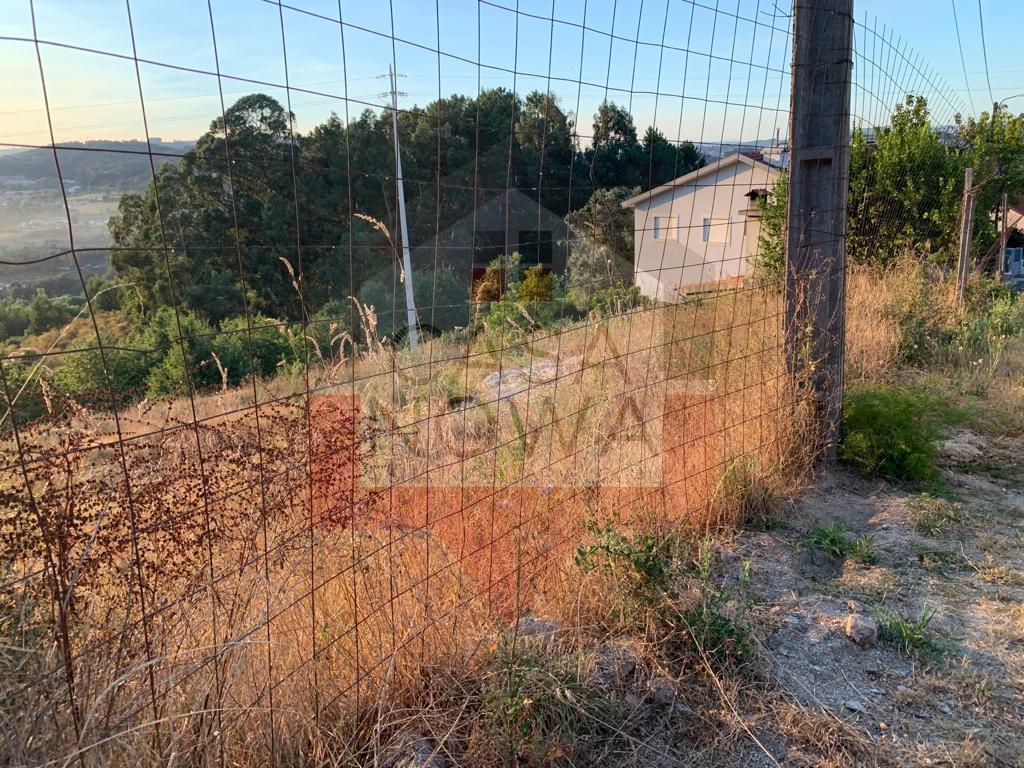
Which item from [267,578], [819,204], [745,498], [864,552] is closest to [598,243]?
[819,204]

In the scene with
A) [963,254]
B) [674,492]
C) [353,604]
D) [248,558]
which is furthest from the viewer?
[963,254]

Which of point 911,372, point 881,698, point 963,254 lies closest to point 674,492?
point 881,698

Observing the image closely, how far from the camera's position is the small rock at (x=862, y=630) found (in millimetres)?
2635

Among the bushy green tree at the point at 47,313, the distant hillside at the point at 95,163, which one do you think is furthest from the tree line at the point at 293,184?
the bushy green tree at the point at 47,313

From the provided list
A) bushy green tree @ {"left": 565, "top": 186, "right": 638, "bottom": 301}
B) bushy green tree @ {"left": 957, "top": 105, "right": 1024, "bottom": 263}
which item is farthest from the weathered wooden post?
bushy green tree @ {"left": 957, "top": 105, "right": 1024, "bottom": 263}

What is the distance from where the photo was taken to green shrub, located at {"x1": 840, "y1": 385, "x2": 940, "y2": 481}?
4133 mm

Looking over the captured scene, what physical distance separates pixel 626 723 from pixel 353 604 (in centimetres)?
90

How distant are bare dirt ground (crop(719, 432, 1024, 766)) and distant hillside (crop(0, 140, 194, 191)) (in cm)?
229

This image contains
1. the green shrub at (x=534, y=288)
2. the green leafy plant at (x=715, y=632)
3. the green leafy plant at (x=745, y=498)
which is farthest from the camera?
the green shrub at (x=534, y=288)

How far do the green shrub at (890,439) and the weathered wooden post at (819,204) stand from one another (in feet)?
0.42

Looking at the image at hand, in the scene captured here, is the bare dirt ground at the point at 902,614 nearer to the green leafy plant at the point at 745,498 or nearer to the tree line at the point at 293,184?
the green leafy plant at the point at 745,498

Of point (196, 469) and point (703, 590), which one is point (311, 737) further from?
point (703, 590)

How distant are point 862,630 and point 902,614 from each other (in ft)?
1.03

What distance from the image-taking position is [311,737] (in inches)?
75.0
